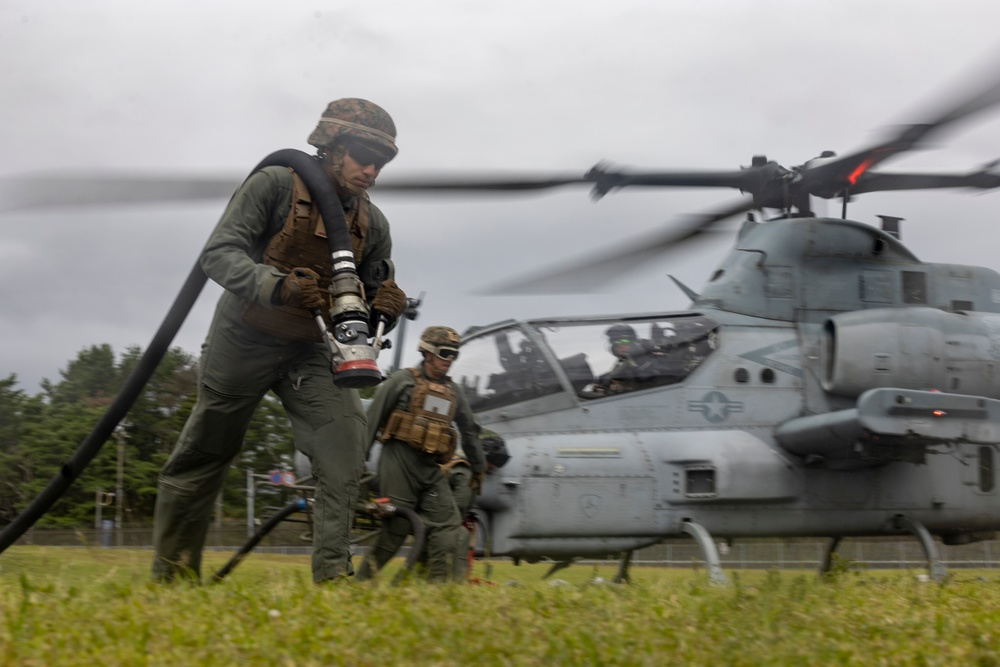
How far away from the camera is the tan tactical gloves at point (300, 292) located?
409 centimetres

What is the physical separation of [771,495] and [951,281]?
7.48ft

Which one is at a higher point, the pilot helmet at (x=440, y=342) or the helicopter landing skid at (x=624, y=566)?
the pilot helmet at (x=440, y=342)

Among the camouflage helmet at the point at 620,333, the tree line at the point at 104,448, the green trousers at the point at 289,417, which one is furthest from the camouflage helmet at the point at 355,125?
the tree line at the point at 104,448

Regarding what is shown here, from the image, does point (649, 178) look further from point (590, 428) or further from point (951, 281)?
point (951, 281)

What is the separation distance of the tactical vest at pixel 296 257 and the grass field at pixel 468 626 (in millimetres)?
1057

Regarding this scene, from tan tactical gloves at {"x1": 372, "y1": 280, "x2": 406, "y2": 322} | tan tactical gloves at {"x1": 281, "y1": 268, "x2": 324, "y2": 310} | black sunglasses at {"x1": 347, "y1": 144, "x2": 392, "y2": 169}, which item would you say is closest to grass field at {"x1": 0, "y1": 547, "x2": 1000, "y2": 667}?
tan tactical gloves at {"x1": 281, "y1": 268, "x2": 324, "y2": 310}

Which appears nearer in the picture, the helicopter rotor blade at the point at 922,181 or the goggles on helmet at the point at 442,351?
the goggles on helmet at the point at 442,351

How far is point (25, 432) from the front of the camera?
34.8 metres

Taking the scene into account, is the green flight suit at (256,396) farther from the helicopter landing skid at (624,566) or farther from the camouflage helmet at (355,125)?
the helicopter landing skid at (624,566)

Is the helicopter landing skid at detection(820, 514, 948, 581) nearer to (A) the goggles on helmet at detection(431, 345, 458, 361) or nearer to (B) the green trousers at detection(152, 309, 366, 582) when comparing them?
(A) the goggles on helmet at detection(431, 345, 458, 361)

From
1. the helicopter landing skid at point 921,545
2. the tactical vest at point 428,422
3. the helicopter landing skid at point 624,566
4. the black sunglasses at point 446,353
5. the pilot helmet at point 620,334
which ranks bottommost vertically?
the helicopter landing skid at point 624,566

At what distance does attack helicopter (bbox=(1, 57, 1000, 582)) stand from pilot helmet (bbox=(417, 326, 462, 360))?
721 mm

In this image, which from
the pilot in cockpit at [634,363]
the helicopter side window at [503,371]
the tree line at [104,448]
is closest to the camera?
the helicopter side window at [503,371]

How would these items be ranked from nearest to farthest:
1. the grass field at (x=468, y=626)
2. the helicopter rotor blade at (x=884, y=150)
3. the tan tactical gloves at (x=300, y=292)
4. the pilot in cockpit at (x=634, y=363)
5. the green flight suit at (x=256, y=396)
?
the grass field at (x=468, y=626) < the tan tactical gloves at (x=300, y=292) < the green flight suit at (x=256, y=396) < the helicopter rotor blade at (x=884, y=150) < the pilot in cockpit at (x=634, y=363)
